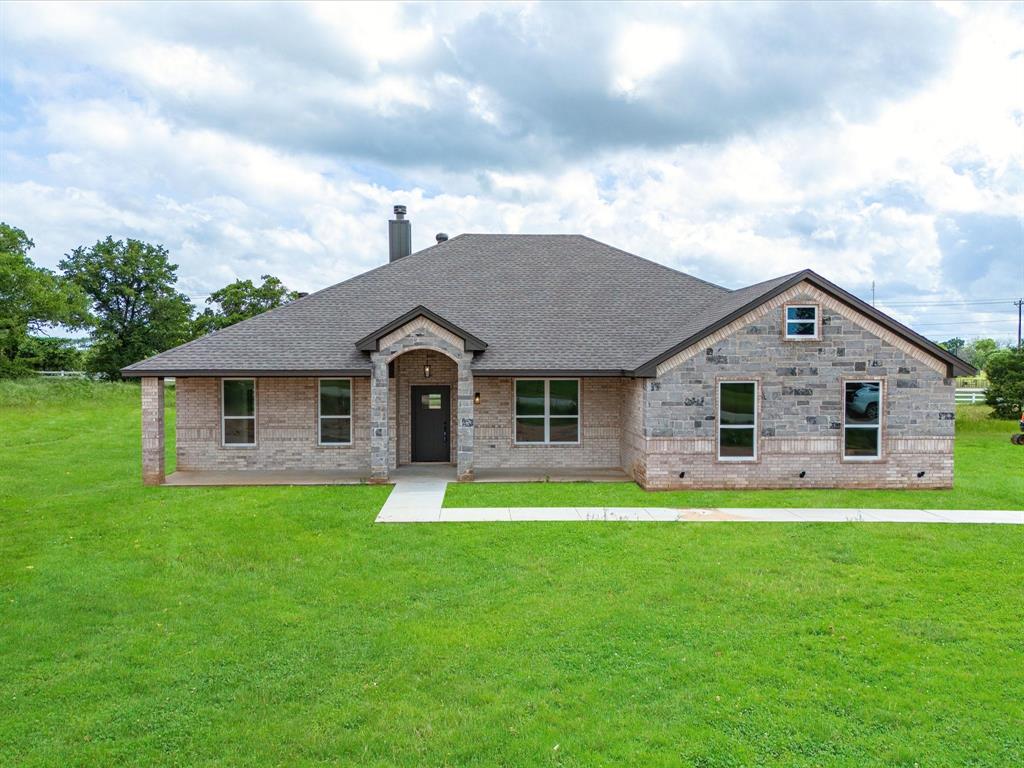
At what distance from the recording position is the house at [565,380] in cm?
1468

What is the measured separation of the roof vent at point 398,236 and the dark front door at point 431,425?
6.24 m

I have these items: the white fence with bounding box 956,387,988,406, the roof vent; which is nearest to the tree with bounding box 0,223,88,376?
the roof vent

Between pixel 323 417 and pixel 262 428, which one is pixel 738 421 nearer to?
pixel 323 417

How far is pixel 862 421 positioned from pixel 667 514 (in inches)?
234

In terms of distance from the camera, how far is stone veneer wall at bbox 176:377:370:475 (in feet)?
55.5

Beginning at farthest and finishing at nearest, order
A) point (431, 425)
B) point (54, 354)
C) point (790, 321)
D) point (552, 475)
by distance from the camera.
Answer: point (54, 354) < point (431, 425) < point (552, 475) < point (790, 321)

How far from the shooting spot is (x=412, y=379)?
58.6 feet

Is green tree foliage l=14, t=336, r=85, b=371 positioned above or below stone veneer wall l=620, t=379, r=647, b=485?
above

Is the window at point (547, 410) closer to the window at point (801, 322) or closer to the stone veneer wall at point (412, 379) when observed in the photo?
the stone veneer wall at point (412, 379)

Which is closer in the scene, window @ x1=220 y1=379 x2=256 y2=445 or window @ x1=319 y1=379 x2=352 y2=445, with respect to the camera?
window @ x1=220 y1=379 x2=256 y2=445

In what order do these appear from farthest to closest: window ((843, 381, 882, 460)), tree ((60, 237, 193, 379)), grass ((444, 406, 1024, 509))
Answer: tree ((60, 237, 193, 379)) < window ((843, 381, 882, 460)) < grass ((444, 406, 1024, 509))

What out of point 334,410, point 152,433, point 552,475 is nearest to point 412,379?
point 334,410

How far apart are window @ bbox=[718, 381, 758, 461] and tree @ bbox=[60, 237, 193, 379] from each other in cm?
5065

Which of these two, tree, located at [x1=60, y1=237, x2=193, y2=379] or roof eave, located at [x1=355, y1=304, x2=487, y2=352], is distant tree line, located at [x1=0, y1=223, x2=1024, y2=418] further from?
roof eave, located at [x1=355, y1=304, x2=487, y2=352]
